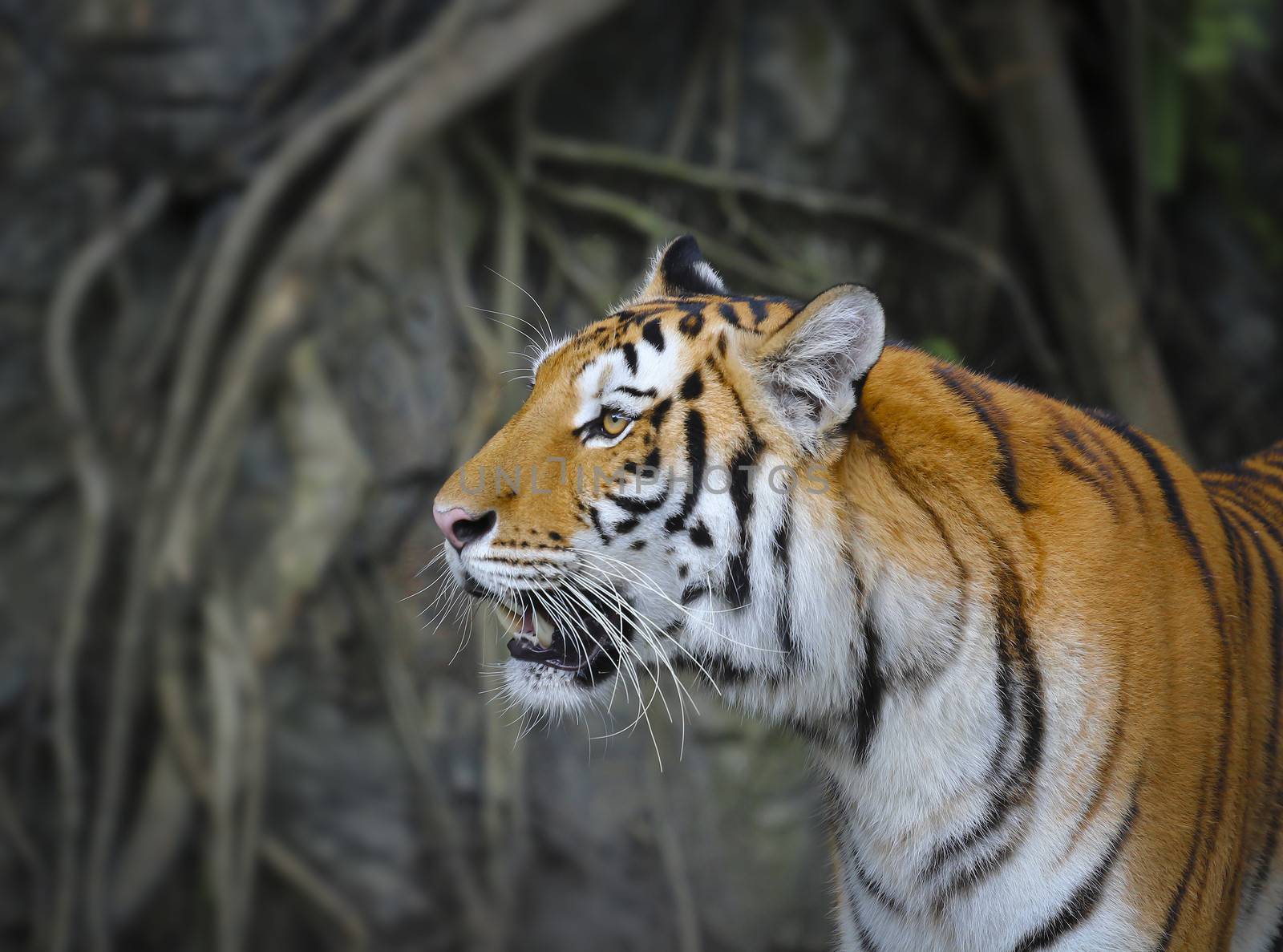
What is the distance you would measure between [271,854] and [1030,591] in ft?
8.39

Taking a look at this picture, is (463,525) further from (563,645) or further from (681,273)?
(681,273)

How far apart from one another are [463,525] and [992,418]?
72cm

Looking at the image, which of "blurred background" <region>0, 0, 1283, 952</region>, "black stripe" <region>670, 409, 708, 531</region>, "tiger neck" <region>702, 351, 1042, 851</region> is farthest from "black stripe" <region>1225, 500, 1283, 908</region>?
"blurred background" <region>0, 0, 1283, 952</region>

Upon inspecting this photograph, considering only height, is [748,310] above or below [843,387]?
above

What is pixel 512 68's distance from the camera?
3.15m

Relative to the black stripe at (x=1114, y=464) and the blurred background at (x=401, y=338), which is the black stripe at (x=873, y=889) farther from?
the blurred background at (x=401, y=338)

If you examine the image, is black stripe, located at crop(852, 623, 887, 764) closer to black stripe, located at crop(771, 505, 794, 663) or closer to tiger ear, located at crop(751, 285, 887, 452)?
black stripe, located at crop(771, 505, 794, 663)

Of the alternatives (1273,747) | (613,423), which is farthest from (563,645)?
(1273,747)

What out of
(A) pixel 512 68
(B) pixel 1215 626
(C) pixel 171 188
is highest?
(A) pixel 512 68

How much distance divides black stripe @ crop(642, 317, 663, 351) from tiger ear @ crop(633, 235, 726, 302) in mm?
251

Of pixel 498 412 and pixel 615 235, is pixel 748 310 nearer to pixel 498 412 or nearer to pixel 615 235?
pixel 498 412

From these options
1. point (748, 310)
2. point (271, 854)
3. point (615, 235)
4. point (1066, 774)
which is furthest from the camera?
point (615, 235)

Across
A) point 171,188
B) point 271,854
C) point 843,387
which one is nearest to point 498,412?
point 171,188

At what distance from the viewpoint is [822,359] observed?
142cm
